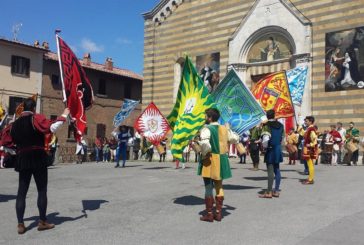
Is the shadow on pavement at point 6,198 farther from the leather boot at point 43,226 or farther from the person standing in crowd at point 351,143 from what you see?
the person standing in crowd at point 351,143

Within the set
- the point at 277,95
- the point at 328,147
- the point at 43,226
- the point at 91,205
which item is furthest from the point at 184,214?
the point at 328,147

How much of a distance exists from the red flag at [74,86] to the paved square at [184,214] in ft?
5.30

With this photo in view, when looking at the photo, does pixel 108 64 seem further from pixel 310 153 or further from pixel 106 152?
pixel 310 153

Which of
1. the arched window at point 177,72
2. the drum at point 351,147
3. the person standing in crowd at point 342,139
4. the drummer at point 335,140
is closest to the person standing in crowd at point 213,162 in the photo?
the drum at point 351,147

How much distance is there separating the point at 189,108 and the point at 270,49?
15.9 meters

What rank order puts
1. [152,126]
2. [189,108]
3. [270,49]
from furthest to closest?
[270,49] → [152,126] → [189,108]

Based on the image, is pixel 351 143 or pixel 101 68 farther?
pixel 101 68

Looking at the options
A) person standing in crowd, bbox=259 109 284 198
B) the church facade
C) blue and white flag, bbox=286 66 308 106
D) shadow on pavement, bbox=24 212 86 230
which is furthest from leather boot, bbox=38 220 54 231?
the church facade

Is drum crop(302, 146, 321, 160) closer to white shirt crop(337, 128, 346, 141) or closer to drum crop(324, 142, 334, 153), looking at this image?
drum crop(324, 142, 334, 153)

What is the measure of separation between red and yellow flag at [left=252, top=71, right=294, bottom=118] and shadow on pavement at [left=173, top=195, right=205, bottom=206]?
14.8 feet

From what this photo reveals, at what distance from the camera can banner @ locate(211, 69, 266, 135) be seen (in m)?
10.2

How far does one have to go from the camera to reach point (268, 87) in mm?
12797

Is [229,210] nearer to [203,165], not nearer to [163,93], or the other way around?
[203,165]

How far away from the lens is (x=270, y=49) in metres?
23.7
